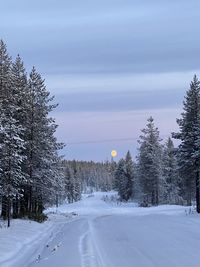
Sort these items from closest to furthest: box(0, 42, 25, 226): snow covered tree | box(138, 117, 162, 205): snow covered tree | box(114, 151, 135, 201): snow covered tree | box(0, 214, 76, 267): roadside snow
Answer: box(0, 214, 76, 267): roadside snow → box(0, 42, 25, 226): snow covered tree → box(138, 117, 162, 205): snow covered tree → box(114, 151, 135, 201): snow covered tree

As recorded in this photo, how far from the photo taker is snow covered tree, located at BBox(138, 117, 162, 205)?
7588 cm

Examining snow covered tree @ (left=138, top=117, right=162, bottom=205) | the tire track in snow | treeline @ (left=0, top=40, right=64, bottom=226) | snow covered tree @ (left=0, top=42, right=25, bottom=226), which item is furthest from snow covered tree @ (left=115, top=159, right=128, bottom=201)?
the tire track in snow

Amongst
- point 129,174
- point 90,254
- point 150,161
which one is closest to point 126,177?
point 129,174

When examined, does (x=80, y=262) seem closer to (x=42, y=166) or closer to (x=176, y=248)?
(x=176, y=248)

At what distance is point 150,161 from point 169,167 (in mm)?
16103

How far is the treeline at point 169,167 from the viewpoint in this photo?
47.9 m

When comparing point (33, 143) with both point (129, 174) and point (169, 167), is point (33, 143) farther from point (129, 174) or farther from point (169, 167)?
point (129, 174)

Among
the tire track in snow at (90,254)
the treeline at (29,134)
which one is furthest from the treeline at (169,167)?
the tire track in snow at (90,254)

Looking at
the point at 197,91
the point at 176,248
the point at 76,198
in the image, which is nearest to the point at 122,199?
the point at 76,198

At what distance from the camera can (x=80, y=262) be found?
15.5m

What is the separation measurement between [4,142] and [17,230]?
5.68 metres

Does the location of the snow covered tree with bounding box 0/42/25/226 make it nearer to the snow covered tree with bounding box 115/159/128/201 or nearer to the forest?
the forest

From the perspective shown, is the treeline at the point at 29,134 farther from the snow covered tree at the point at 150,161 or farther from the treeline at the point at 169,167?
the snow covered tree at the point at 150,161

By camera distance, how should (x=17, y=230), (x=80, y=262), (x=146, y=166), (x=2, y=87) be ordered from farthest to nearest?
1. (x=146, y=166)
2. (x=2, y=87)
3. (x=17, y=230)
4. (x=80, y=262)
